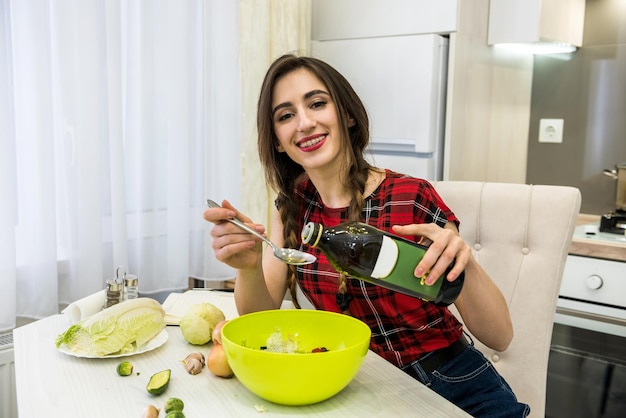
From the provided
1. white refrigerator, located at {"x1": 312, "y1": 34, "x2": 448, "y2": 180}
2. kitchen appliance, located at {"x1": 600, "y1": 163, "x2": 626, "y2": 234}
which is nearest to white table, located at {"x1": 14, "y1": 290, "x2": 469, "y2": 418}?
white refrigerator, located at {"x1": 312, "y1": 34, "x2": 448, "y2": 180}

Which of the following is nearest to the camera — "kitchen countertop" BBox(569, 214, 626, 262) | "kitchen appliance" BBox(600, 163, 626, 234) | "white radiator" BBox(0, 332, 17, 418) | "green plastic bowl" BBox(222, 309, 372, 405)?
"green plastic bowl" BBox(222, 309, 372, 405)

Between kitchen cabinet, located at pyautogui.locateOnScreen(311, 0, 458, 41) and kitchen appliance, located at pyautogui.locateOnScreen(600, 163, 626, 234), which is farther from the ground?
kitchen cabinet, located at pyautogui.locateOnScreen(311, 0, 458, 41)

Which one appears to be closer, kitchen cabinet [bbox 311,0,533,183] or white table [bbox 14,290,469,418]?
white table [bbox 14,290,469,418]

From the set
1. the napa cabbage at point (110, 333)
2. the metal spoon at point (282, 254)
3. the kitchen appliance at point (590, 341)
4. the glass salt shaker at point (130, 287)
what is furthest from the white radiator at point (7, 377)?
the kitchen appliance at point (590, 341)

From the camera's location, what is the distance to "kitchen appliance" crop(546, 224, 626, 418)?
2.23 m

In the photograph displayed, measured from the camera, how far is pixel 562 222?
153 centimetres

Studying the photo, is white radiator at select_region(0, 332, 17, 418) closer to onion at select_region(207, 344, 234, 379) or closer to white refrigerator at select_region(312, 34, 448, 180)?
onion at select_region(207, 344, 234, 379)

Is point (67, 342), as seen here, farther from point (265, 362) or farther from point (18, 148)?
point (18, 148)

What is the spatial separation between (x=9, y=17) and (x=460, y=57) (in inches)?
61.8

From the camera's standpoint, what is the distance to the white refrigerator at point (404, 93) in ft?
8.21

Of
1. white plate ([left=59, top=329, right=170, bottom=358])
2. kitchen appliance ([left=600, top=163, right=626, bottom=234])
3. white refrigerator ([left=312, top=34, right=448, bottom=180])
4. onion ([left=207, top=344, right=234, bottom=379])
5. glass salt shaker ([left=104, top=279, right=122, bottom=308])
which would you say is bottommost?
white plate ([left=59, top=329, right=170, bottom=358])

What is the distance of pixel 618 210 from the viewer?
8.55 feet

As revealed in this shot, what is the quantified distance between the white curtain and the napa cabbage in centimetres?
75

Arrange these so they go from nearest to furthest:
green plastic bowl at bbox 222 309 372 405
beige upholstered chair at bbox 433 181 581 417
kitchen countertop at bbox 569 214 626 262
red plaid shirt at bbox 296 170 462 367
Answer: green plastic bowl at bbox 222 309 372 405, red plaid shirt at bbox 296 170 462 367, beige upholstered chair at bbox 433 181 581 417, kitchen countertop at bbox 569 214 626 262
